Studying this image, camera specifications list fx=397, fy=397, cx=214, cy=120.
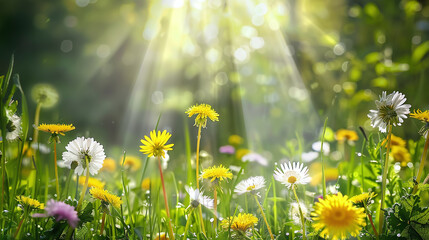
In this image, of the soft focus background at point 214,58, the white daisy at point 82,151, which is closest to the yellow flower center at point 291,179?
the white daisy at point 82,151

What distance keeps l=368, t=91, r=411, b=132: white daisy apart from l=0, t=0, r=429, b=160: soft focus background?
68.1 inches

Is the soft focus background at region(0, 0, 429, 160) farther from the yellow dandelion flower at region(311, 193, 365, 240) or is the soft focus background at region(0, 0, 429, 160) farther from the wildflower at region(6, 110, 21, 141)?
the yellow dandelion flower at region(311, 193, 365, 240)

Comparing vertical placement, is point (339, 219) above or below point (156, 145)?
below

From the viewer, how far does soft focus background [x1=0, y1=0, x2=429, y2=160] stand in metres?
2.70

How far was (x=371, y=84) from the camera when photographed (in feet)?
9.22

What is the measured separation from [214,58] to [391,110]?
2428mm

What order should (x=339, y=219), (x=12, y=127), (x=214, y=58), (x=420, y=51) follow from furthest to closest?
(x=214, y=58)
(x=420, y=51)
(x=12, y=127)
(x=339, y=219)

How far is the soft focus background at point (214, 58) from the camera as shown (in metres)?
2.70

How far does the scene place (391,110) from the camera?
658mm

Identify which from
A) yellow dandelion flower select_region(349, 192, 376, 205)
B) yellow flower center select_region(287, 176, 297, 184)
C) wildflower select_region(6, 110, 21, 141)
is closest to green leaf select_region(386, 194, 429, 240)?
yellow dandelion flower select_region(349, 192, 376, 205)

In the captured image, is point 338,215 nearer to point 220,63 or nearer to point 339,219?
point 339,219

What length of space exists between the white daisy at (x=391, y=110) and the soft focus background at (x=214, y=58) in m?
1.73

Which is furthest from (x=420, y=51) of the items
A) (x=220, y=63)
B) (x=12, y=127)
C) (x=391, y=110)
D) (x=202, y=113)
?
(x=12, y=127)

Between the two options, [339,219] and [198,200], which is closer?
[339,219]
